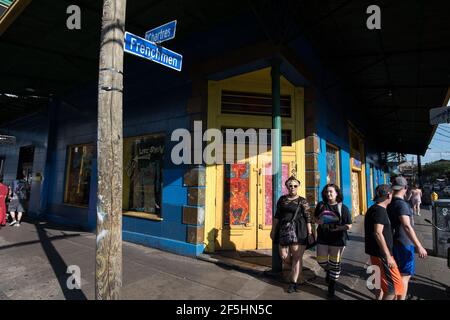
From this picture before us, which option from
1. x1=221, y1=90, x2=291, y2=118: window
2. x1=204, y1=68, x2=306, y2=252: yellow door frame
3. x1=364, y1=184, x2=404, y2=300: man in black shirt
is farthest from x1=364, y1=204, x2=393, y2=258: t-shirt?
x1=221, y1=90, x2=291, y2=118: window

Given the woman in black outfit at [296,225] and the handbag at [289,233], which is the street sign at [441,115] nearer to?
the woman in black outfit at [296,225]

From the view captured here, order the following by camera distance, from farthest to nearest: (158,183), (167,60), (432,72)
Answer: (432,72), (158,183), (167,60)

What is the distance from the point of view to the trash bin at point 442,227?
19.3 feet

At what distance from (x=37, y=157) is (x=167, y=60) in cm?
1085

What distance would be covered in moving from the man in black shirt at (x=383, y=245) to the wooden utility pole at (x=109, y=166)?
9.69ft

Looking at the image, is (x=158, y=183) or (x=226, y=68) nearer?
(x=226, y=68)

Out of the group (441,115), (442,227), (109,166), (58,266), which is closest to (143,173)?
(58,266)

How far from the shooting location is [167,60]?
3.72 m

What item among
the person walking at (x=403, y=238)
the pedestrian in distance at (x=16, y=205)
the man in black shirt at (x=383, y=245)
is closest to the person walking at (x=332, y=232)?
the man in black shirt at (x=383, y=245)

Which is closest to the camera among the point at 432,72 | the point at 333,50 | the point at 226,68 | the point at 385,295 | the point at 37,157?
the point at 385,295

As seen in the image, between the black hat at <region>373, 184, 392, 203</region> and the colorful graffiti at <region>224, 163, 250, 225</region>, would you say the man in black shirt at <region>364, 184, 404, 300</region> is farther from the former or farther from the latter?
the colorful graffiti at <region>224, 163, 250, 225</region>

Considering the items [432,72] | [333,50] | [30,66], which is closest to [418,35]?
[333,50]

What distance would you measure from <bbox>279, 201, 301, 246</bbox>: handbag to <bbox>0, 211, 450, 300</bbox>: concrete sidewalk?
29.4 inches

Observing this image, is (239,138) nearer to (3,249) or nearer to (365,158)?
(3,249)
